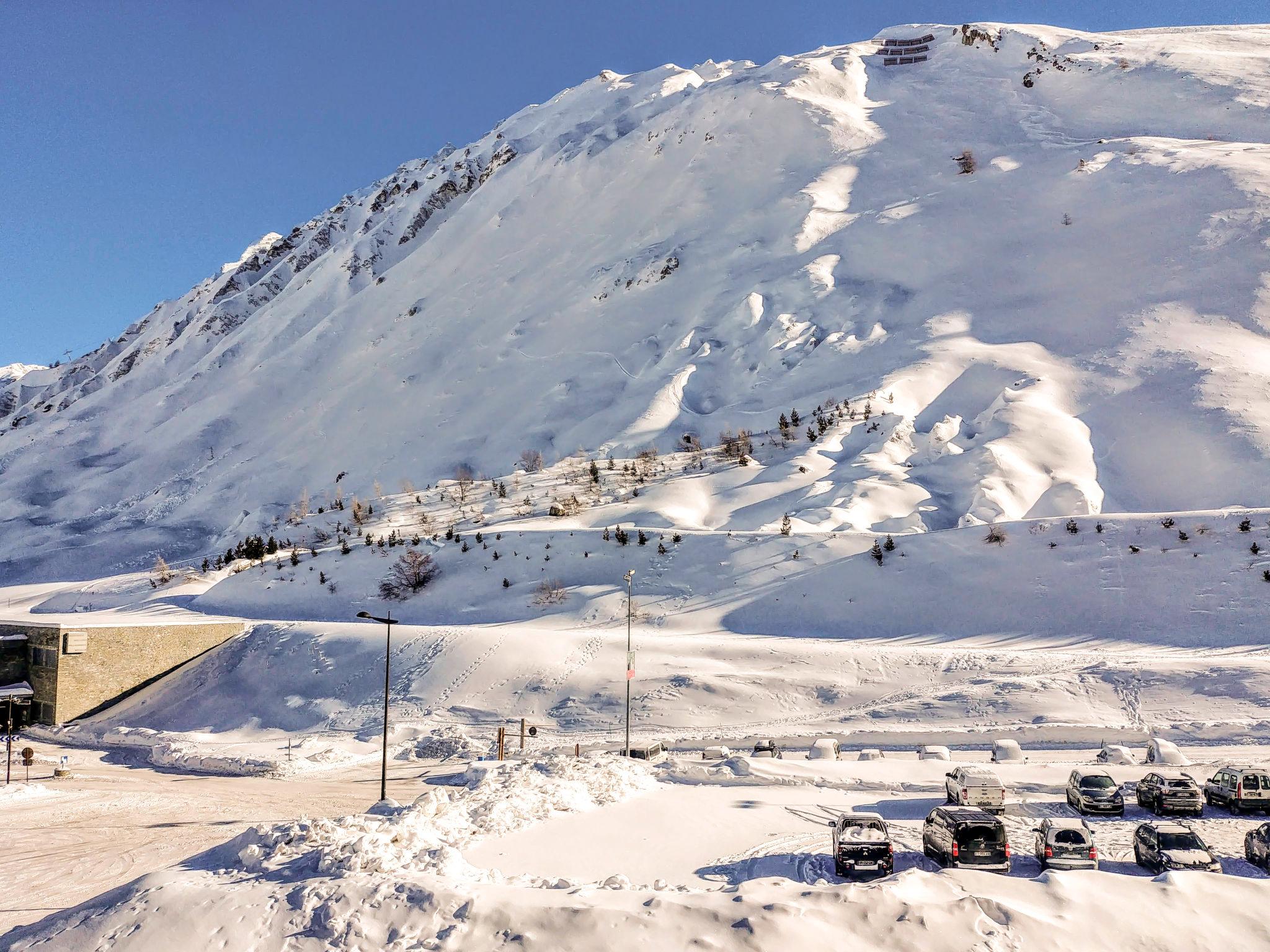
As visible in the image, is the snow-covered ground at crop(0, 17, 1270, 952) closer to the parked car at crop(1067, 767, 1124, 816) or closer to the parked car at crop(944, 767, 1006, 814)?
the parked car at crop(944, 767, 1006, 814)

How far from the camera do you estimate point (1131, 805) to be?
806 inches

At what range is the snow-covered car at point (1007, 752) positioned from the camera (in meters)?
25.8

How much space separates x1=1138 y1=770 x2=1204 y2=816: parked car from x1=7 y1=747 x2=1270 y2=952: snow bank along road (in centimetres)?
47

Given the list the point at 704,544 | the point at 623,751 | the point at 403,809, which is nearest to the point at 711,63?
the point at 704,544

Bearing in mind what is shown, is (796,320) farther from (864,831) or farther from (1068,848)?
(864,831)

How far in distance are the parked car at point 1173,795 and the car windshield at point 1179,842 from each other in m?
4.80

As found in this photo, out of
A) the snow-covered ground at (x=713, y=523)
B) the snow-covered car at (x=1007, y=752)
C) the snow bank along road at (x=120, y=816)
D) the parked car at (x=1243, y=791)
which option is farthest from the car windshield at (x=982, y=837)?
the snow bank along road at (x=120, y=816)

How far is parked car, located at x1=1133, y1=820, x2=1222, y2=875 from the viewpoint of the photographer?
47.7 ft

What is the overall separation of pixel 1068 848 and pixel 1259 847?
3368mm

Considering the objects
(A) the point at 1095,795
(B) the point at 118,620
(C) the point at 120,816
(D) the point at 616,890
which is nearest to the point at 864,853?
(D) the point at 616,890

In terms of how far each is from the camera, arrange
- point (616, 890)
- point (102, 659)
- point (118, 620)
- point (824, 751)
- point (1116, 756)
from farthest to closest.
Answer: point (118, 620), point (102, 659), point (824, 751), point (1116, 756), point (616, 890)

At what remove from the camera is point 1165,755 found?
80.5 ft

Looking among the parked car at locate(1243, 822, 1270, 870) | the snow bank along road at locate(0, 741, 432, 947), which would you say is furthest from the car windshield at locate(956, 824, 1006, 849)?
the snow bank along road at locate(0, 741, 432, 947)

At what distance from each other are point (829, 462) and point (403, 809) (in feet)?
116
